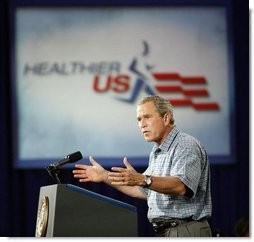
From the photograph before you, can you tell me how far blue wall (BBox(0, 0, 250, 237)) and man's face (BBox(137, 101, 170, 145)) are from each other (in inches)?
129

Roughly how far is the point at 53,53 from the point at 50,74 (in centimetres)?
19

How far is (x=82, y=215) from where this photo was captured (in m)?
2.04

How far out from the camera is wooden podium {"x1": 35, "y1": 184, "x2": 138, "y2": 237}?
2014mm

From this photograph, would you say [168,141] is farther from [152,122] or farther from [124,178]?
[124,178]

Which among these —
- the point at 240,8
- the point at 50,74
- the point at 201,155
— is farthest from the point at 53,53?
the point at 201,155

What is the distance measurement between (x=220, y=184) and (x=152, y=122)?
340cm

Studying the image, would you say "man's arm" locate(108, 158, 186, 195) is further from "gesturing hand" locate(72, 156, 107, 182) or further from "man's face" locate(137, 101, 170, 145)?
"man's face" locate(137, 101, 170, 145)

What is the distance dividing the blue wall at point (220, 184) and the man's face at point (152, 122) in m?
3.26

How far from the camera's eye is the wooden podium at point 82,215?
2.01 meters

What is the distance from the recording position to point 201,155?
8.33 ft

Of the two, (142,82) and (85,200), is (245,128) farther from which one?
(85,200)

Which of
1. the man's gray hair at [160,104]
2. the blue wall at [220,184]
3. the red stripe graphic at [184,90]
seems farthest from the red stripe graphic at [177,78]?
the man's gray hair at [160,104]

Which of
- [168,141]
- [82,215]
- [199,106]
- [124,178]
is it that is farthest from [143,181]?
[199,106]

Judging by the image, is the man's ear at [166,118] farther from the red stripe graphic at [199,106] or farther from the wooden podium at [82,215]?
the red stripe graphic at [199,106]
